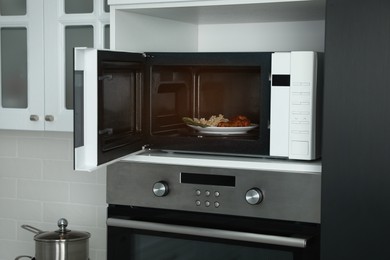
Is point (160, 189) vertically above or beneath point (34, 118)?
beneath

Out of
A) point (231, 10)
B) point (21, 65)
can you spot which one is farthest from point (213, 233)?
point (21, 65)

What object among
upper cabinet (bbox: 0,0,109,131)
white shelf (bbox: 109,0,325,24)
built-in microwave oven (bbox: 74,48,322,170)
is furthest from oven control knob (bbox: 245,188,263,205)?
upper cabinet (bbox: 0,0,109,131)

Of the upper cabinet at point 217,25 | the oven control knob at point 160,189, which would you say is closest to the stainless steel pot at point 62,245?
the oven control knob at point 160,189

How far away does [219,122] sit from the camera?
2262mm

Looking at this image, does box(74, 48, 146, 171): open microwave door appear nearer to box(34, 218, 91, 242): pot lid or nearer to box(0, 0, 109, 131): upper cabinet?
box(0, 0, 109, 131): upper cabinet

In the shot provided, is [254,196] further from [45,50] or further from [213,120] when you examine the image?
[45,50]

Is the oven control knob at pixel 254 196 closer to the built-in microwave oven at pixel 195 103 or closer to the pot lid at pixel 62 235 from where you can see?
the built-in microwave oven at pixel 195 103

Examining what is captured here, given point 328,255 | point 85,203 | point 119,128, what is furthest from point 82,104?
point 85,203

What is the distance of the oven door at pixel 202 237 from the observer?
2029mm

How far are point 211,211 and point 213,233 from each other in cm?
6

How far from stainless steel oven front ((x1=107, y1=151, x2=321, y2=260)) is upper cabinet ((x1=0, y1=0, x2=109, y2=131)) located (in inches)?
23.6

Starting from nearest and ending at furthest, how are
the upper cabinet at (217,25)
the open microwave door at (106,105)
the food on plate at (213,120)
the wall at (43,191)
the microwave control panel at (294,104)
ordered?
the open microwave door at (106,105)
the microwave control panel at (294,104)
the upper cabinet at (217,25)
the food on plate at (213,120)
the wall at (43,191)

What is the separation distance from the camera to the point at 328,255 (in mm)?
1979

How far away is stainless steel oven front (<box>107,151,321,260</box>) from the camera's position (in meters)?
2.03
